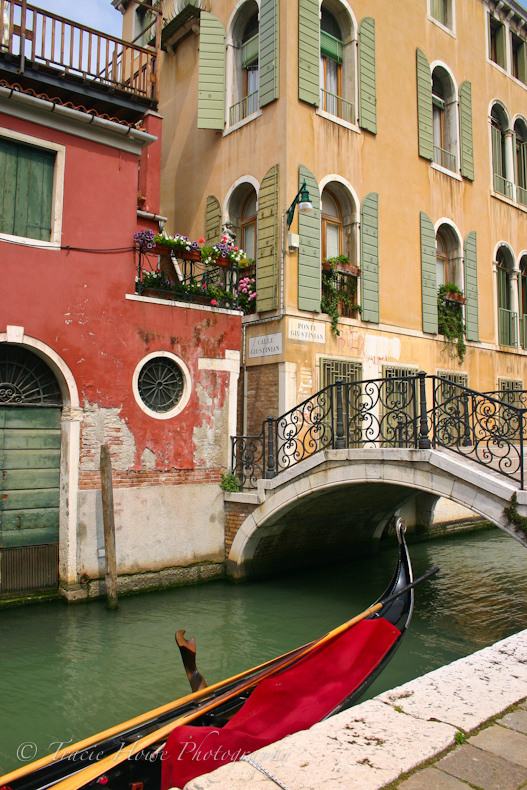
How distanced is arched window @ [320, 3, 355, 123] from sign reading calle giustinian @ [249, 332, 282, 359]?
4172 mm

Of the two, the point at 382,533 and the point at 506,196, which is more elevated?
the point at 506,196

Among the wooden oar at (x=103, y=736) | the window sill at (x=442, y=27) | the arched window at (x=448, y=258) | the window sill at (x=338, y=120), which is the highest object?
the window sill at (x=442, y=27)

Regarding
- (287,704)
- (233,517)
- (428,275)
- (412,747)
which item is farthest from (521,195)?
(412,747)

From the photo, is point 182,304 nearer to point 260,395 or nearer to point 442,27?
point 260,395

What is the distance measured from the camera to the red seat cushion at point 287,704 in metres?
2.92

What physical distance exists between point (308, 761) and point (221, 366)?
6786 mm

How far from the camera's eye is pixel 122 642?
612cm

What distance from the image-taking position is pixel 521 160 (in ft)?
48.2

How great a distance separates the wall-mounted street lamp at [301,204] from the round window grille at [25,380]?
13.4ft

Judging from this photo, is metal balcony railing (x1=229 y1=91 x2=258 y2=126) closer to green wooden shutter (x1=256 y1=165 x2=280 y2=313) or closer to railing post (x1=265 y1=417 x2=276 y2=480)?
green wooden shutter (x1=256 y1=165 x2=280 y2=313)

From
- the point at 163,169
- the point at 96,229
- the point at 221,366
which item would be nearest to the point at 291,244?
the point at 221,366

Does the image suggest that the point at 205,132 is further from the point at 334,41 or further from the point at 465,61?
the point at 465,61

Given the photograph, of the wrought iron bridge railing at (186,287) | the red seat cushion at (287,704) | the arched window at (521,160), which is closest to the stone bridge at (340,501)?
the red seat cushion at (287,704)

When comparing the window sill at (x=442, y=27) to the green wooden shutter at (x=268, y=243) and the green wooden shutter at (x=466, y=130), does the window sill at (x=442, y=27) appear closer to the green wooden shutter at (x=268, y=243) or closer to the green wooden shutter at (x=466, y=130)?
the green wooden shutter at (x=466, y=130)
